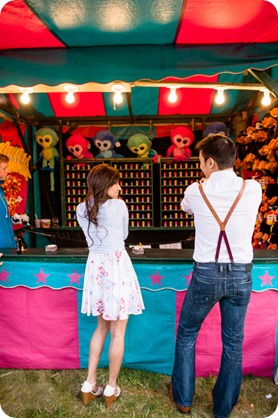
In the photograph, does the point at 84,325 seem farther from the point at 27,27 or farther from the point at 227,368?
the point at 27,27

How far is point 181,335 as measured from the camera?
2188mm

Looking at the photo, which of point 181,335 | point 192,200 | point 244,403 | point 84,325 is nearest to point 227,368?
point 181,335

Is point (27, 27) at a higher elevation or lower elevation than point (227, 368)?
higher

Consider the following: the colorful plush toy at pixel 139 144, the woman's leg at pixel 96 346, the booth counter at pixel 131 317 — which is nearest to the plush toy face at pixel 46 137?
the colorful plush toy at pixel 139 144

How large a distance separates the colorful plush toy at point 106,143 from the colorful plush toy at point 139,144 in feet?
0.79

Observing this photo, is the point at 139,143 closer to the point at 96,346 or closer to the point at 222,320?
the point at 96,346

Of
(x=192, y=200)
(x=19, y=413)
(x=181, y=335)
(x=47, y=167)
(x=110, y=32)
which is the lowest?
(x=19, y=413)

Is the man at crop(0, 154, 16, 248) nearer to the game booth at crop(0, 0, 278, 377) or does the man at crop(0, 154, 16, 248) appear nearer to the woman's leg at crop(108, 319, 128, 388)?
the game booth at crop(0, 0, 278, 377)

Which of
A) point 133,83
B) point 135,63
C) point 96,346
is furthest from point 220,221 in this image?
point 133,83

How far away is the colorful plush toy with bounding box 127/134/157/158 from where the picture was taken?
5922 millimetres

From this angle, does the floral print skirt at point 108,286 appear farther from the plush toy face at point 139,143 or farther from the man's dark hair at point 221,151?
the plush toy face at point 139,143

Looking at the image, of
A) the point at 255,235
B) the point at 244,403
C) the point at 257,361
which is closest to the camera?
the point at 244,403

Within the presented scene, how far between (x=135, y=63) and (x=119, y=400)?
2.59 meters

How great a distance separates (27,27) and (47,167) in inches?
153
